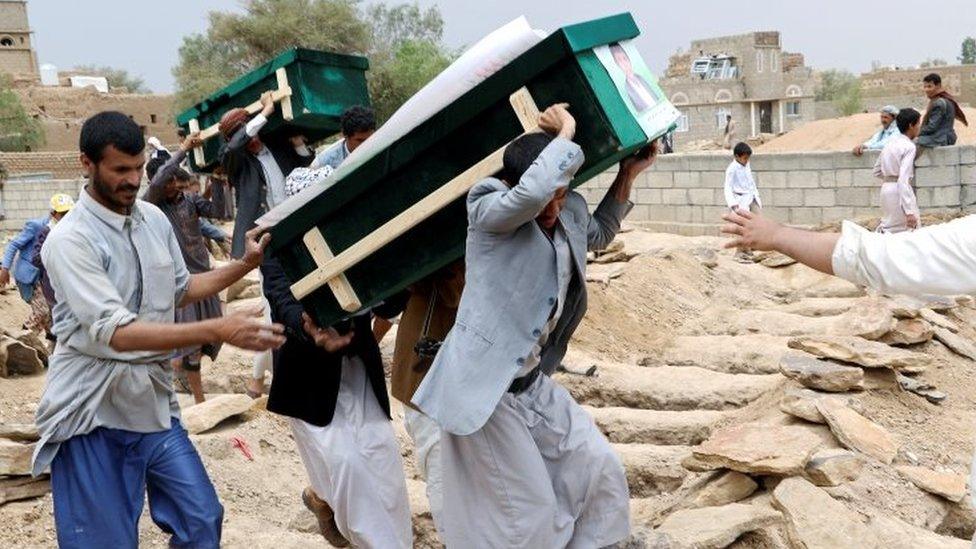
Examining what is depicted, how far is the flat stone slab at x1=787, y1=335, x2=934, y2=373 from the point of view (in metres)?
6.43

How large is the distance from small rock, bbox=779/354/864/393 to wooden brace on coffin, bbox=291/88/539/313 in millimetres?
3424

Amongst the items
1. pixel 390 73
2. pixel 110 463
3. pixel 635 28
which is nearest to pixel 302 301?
pixel 110 463

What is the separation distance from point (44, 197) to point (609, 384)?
74.5 feet

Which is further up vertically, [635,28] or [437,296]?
[635,28]

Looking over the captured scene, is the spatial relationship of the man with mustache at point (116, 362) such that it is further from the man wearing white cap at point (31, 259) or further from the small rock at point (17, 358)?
the small rock at point (17, 358)

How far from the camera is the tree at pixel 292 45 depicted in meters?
39.7

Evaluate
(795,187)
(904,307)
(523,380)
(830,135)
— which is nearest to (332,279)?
(523,380)

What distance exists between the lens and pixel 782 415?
18.7 ft

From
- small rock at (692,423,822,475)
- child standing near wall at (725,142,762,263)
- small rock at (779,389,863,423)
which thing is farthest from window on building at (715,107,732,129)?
small rock at (692,423,822,475)

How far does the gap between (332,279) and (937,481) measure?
118 inches

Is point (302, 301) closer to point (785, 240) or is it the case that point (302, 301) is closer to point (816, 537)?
point (785, 240)

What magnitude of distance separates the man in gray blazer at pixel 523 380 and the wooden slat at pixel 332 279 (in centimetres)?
39

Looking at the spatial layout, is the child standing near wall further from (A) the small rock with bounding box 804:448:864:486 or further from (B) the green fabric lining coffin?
(B) the green fabric lining coffin

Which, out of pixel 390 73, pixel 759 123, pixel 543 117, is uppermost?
pixel 543 117
